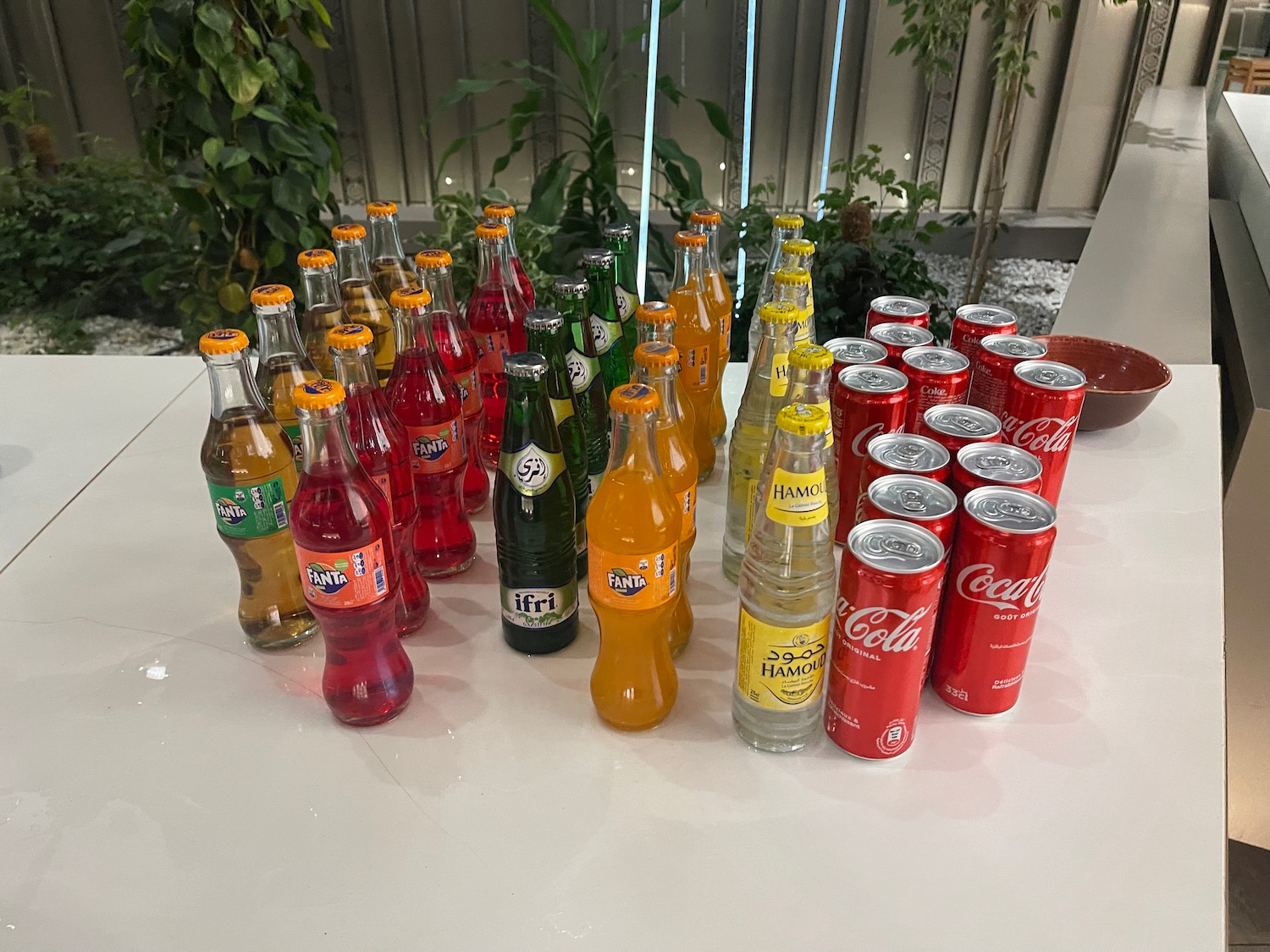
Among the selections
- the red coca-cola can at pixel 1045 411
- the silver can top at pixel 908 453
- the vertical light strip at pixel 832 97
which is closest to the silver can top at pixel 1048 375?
the red coca-cola can at pixel 1045 411

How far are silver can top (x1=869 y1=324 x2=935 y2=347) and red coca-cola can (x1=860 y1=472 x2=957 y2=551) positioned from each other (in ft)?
1.02

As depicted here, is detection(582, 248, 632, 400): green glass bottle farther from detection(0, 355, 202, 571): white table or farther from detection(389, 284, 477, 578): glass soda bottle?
detection(0, 355, 202, 571): white table

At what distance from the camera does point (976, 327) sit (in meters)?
1.16

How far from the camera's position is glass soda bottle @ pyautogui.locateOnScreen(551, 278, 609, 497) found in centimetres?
104

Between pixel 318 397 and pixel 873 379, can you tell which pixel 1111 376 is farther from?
pixel 318 397

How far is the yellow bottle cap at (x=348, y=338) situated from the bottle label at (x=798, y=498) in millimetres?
402

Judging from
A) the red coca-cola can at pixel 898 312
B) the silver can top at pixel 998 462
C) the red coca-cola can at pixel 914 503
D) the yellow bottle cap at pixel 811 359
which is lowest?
the red coca-cola can at pixel 914 503

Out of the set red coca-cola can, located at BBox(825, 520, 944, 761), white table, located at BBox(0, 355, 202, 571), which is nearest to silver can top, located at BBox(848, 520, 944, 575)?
red coca-cola can, located at BBox(825, 520, 944, 761)

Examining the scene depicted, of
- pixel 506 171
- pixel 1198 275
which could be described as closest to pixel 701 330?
pixel 1198 275

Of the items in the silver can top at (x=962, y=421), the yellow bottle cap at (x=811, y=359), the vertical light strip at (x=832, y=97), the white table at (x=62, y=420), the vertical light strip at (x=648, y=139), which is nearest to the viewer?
the yellow bottle cap at (x=811, y=359)

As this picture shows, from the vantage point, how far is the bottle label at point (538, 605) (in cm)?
93

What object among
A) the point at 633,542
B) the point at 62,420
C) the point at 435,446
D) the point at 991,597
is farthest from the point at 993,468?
the point at 62,420

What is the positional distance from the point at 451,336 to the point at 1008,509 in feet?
2.19

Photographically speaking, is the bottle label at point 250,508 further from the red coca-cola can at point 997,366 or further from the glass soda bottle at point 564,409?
the red coca-cola can at point 997,366
